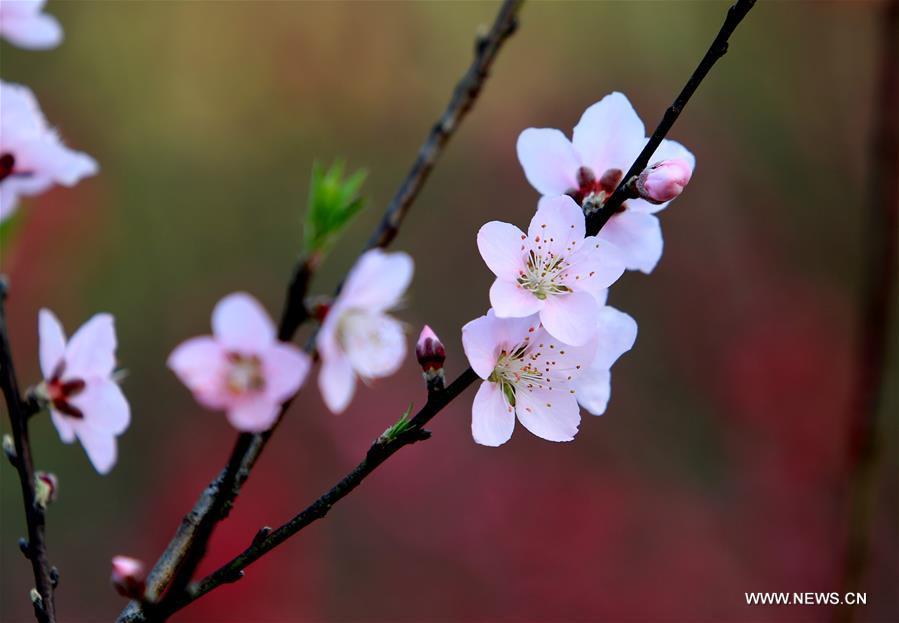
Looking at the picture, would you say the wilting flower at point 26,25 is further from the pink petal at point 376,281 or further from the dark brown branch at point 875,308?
the dark brown branch at point 875,308

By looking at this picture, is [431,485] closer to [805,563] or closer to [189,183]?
[805,563]

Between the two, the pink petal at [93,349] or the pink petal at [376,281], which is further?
the pink petal at [93,349]

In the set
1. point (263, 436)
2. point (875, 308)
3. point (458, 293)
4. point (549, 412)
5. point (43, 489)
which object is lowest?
point (458, 293)

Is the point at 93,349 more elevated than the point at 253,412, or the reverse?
the point at 253,412


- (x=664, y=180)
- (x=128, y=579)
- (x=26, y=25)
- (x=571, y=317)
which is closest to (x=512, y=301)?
(x=571, y=317)

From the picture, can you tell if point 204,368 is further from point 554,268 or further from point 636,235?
point 636,235

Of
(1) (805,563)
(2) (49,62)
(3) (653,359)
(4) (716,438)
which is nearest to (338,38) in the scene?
(2) (49,62)

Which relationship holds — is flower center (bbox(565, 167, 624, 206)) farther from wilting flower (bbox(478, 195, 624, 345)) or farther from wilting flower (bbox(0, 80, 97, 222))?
wilting flower (bbox(0, 80, 97, 222))

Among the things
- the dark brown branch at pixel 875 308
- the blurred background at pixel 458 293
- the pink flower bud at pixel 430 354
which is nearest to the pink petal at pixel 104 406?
the pink flower bud at pixel 430 354
